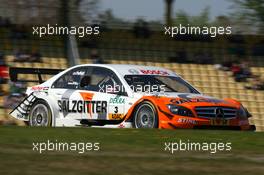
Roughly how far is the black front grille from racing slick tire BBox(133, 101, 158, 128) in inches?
27.5

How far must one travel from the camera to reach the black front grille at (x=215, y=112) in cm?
1369

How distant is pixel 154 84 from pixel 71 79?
155 centimetres

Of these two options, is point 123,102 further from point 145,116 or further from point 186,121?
point 186,121

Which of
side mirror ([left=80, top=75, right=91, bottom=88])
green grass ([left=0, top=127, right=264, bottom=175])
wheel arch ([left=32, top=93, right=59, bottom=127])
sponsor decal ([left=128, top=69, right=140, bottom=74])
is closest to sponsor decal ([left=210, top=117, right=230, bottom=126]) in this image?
sponsor decal ([left=128, top=69, right=140, bottom=74])

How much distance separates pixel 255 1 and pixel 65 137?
66.5 feet

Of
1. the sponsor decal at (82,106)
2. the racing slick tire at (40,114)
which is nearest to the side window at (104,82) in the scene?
the sponsor decal at (82,106)

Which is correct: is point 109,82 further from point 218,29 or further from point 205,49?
point 205,49

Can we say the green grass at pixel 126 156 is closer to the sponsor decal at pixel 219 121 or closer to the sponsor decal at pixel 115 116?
the sponsor decal at pixel 219 121

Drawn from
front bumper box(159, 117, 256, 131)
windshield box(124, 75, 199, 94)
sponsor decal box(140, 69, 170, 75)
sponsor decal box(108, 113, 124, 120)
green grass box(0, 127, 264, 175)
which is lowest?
green grass box(0, 127, 264, 175)

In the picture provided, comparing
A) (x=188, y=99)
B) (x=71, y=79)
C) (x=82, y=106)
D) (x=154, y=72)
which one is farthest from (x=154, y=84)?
(x=71, y=79)

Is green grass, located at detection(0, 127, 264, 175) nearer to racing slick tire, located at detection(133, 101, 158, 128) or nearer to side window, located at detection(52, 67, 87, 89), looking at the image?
racing slick tire, located at detection(133, 101, 158, 128)

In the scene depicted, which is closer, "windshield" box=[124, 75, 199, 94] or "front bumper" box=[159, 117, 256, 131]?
"front bumper" box=[159, 117, 256, 131]

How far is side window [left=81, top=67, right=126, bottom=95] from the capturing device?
47.6ft

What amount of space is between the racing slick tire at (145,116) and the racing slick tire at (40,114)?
186cm
